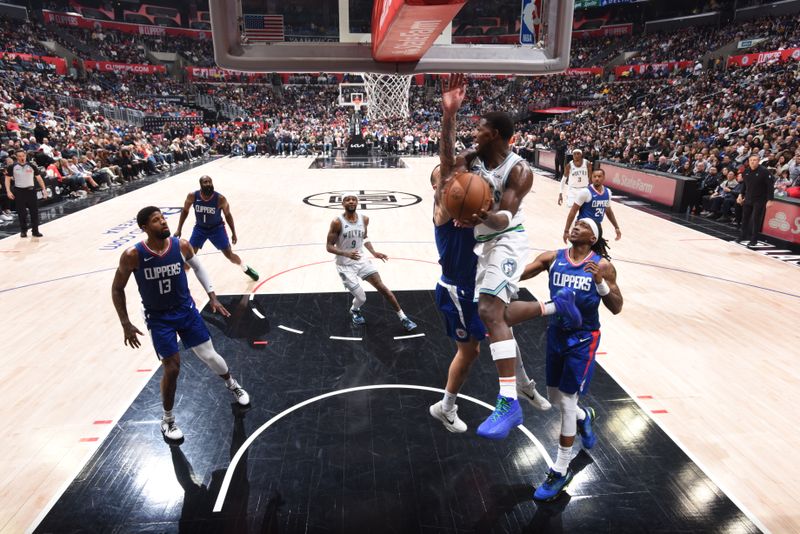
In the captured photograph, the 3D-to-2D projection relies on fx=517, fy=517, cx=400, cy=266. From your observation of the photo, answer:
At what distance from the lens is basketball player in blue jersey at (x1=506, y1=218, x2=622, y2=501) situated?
3.30m

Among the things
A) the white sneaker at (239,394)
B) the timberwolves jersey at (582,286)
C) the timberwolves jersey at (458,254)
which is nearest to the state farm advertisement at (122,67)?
the white sneaker at (239,394)

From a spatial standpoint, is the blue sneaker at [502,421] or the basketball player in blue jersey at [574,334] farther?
the basketball player in blue jersey at [574,334]

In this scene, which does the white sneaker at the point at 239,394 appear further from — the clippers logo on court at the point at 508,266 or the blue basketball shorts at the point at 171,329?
the clippers logo on court at the point at 508,266

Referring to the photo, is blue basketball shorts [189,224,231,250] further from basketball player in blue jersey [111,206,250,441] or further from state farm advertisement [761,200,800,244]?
state farm advertisement [761,200,800,244]

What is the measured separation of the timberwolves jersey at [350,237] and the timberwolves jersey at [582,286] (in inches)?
120

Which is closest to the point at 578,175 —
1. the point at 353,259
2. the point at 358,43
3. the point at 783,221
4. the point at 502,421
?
the point at 783,221

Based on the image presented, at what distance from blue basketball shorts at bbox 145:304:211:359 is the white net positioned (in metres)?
12.8

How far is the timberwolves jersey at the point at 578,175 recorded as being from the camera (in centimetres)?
998

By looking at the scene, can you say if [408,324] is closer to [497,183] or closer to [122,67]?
[497,183]

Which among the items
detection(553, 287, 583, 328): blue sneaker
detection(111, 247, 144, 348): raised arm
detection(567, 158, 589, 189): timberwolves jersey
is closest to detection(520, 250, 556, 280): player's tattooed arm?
detection(553, 287, 583, 328): blue sneaker

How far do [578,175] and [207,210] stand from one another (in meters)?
6.84

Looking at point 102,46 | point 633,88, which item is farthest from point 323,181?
point 102,46

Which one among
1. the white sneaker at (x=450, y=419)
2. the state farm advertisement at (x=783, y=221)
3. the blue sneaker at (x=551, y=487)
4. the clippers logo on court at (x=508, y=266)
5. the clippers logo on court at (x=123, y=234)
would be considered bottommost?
the blue sneaker at (x=551, y=487)

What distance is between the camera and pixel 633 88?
27.8 metres
